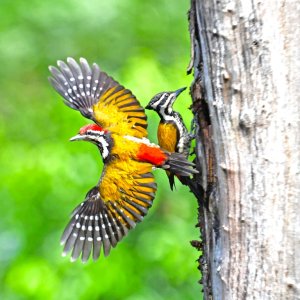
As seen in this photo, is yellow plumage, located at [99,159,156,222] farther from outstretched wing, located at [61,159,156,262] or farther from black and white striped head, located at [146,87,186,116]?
black and white striped head, located at [146,87,186,116]

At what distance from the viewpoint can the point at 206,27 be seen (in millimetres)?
3648

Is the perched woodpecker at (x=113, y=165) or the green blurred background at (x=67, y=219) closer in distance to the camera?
the perched woodpecker at (x=113, y=165)

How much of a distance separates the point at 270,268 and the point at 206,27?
3.19 ft

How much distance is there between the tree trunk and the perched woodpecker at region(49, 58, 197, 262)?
2.58 ft

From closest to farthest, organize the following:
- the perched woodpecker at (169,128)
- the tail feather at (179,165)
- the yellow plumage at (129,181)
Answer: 1. the tail feather at (179,165)
2. the yellow plumage at (129,181)
3. the perched woodpecker at (169,128)

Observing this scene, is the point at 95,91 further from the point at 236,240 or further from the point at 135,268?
the point at 236,240

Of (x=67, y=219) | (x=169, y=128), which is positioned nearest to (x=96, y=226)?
(x=169, y=128)

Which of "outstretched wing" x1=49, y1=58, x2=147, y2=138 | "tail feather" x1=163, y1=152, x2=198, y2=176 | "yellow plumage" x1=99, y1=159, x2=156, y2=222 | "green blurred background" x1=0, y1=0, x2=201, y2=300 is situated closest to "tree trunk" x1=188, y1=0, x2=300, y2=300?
"tail feather" x1=163, y1=152, x2=198, y2=176

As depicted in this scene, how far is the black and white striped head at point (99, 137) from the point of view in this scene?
A: 15.4ft

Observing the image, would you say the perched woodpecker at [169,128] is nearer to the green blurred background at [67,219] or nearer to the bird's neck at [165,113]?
the bird's neck at [165,113]

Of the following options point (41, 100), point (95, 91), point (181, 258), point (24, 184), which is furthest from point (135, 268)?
point (41, 100)

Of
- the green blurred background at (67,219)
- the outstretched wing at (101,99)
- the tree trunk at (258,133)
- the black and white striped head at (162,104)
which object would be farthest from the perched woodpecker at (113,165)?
the tree trunk at (258,133)

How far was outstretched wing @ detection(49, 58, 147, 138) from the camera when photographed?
4.77 m

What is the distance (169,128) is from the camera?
490 centimetres
